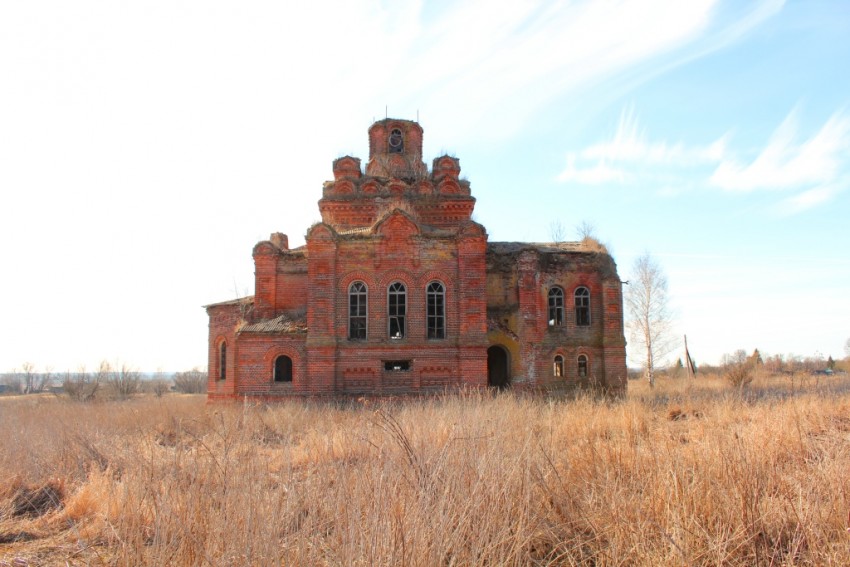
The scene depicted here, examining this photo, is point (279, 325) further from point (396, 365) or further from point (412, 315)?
point (412, 315)

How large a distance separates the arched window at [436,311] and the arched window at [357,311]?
228cm

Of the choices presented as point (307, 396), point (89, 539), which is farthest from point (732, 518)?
point (307, 396)

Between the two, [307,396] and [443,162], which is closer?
[307,396]

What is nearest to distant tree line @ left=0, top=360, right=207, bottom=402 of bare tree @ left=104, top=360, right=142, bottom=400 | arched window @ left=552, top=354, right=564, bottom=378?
bare tree @ left=104, top=360, right=142, bottom=400

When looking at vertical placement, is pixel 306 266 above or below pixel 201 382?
above

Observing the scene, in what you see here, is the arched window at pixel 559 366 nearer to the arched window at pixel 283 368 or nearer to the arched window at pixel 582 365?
the arched window at pixel 582 365

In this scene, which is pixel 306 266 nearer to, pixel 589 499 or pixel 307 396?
pixel 307 396

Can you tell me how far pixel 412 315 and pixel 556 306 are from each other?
6.16 m

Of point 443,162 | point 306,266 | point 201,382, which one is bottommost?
point 201,382

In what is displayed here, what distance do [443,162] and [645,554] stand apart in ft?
81.4

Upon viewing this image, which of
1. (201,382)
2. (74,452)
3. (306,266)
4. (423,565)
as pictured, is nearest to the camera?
(423,565)

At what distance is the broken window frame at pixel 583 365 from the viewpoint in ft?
74.3

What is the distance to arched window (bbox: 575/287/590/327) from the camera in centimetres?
2304

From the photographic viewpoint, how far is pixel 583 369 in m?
22.7
